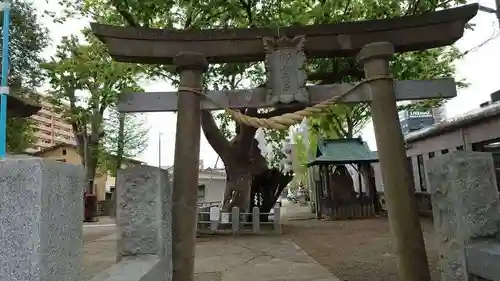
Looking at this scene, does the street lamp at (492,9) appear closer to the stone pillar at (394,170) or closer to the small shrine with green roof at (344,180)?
the stone pillar at (394,170)

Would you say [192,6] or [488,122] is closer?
[192,6]

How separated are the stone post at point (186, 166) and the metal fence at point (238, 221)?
839cm

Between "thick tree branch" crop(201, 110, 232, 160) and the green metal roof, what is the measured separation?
637 centimetres

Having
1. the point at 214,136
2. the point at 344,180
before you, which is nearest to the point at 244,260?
the point at 214,136

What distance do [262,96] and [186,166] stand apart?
4.37 feet

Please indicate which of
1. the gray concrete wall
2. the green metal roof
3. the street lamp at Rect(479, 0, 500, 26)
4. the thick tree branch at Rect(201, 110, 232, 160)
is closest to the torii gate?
the gray concrete wall

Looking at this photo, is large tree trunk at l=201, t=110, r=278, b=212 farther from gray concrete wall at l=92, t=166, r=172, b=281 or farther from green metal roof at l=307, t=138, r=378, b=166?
gray concrete wall at l=92, t=166, r=172, b=281

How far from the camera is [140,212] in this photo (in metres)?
3.51

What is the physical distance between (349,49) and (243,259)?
5.22 metres

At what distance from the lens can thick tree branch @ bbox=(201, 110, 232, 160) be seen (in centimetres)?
1147

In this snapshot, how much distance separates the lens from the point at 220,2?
790cm

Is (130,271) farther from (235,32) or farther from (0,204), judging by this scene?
(235,32)

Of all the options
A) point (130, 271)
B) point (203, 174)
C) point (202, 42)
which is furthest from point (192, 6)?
point (203, 174)

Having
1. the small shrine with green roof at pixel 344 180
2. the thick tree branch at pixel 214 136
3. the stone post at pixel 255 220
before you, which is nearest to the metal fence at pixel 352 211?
the small shrine with green roof at pixel 344 180
